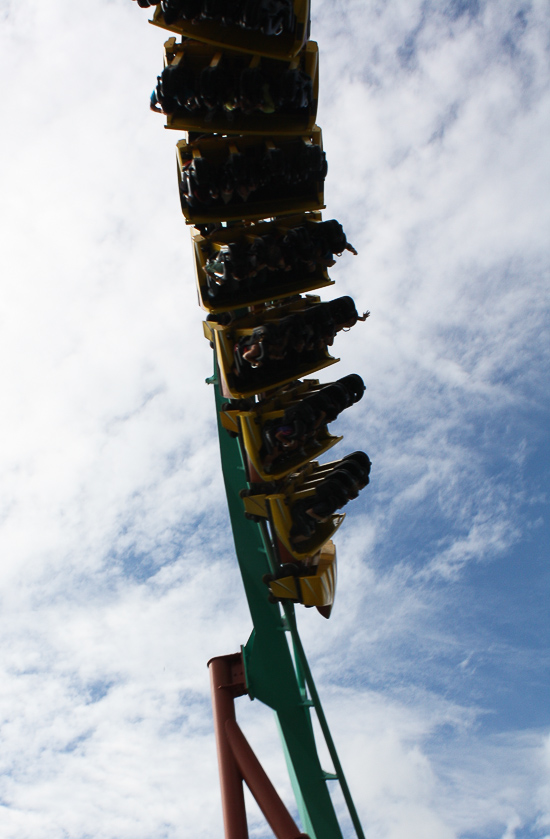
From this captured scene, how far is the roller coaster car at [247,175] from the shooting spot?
7285 millimetres

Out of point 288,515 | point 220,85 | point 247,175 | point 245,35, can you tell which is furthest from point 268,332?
point 245,35

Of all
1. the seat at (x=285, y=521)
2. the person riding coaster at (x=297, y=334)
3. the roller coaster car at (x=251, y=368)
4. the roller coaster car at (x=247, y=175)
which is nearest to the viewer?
the roller coaster car at (x=247, y=175)

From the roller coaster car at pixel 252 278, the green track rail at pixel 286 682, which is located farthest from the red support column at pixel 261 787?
the roller coaster car at pixel 252 278

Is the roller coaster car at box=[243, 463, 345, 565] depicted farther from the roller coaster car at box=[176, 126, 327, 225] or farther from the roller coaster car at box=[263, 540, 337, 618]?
the roller coaster car at box=[176, 126, 327, 225]

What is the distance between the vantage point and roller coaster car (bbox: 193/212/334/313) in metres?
Answer: 7.73

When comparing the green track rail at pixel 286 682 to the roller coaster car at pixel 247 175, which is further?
the green track rail at pixel 286 682

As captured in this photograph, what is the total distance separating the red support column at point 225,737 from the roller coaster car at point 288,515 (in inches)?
56.8

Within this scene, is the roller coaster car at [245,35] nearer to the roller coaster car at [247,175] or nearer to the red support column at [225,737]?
the roller coaster car at [247,175]

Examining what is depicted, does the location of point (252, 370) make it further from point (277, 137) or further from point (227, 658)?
point (227, 658)

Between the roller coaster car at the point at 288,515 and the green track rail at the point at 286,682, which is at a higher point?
the roller coaster car at the point at 288,515

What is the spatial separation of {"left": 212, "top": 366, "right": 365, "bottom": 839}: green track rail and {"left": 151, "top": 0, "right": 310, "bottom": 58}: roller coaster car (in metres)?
5.02

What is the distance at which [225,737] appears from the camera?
7.94 metres

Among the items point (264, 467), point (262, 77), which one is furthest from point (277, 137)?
point (264, 467)

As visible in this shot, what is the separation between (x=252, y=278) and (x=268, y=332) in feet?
2.57
